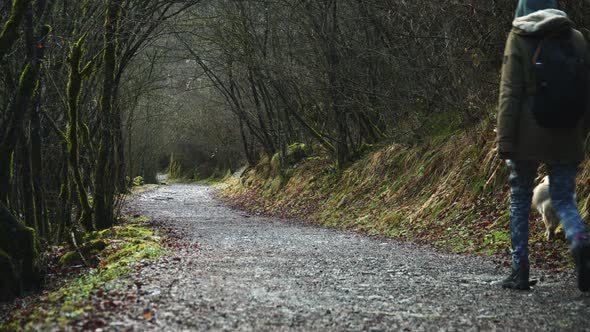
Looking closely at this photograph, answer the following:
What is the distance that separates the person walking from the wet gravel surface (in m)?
0.72

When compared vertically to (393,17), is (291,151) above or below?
below

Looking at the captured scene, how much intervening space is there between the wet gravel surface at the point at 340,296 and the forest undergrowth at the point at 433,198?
1113mm

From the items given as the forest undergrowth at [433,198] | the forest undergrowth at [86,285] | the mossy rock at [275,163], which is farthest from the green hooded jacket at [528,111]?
the mossy rock at [275,163]

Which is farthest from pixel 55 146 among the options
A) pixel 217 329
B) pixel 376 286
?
pixel 217 329

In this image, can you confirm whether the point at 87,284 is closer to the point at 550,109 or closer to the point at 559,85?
the point at 550,109

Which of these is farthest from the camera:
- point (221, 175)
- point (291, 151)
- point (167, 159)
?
point (167, 159)

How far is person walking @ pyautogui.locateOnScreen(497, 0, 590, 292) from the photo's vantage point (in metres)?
4.32

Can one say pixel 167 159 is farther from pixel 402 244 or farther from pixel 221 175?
pixel 402 244

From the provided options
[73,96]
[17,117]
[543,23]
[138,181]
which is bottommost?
[138,181]

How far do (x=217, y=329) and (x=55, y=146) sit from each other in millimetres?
10295

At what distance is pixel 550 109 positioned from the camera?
14.2ft

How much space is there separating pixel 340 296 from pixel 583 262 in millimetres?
1785

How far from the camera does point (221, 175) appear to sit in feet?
177

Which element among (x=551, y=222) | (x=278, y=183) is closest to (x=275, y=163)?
(x=278, y=183)
